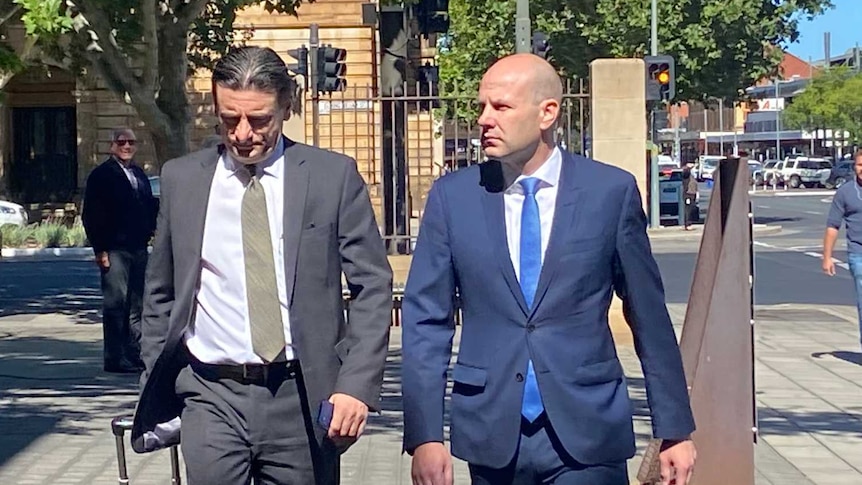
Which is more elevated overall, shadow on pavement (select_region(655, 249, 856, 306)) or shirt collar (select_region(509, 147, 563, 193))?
shirt collar (select_region(509, 147, 563, 193))

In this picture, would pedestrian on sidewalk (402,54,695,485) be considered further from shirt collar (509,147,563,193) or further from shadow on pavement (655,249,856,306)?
shadow on pavement (655,249,856,306)

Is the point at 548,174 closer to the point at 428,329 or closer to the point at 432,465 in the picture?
the point at 428,329

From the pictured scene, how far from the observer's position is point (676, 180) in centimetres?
3825

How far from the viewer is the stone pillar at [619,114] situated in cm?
1418

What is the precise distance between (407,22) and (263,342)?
11.9 m

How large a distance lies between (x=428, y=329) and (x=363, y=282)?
0.42 m

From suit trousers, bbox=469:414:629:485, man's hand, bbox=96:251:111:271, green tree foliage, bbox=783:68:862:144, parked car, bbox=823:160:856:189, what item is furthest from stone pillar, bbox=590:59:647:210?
green tree foliage, bbox=783:68:862:144

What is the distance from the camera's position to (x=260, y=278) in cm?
443

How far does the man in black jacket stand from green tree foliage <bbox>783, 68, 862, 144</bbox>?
8645cm

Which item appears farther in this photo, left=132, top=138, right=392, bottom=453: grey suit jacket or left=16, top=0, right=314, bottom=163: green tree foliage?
left=16, top=0, right=314, bottom=163: green tree foliage

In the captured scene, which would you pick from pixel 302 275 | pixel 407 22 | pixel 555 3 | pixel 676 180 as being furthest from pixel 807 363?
pixel 555 3

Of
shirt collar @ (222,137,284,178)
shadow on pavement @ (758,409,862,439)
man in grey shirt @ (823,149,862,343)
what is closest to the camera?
shirt collar @ (222,137,284,178)

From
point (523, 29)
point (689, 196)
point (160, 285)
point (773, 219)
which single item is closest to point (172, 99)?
point (523, 29)

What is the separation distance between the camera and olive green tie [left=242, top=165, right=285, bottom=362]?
14.4 ft
